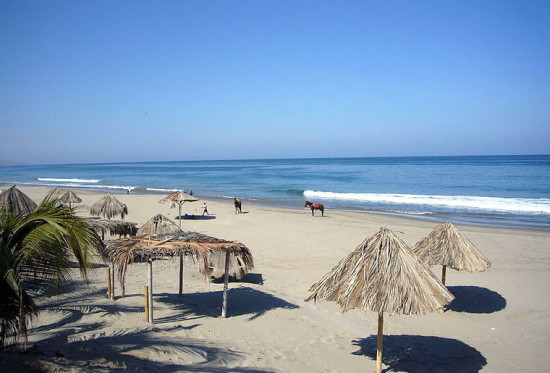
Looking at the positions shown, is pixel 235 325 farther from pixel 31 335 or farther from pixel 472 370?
pixel 472 370

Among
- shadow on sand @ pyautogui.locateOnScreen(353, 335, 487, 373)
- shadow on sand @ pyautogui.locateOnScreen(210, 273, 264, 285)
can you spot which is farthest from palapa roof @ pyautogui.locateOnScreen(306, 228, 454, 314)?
shadow on sand @ pyautogui.locateOnScreen(210, 273, 264, 285)

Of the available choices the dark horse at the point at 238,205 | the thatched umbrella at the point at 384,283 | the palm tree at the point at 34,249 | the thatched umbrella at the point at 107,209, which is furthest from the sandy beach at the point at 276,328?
the dark horse at the point at 238,205

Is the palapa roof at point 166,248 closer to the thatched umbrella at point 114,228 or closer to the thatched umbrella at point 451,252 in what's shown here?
the thatched umbrella at point 451,252

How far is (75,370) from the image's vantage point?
177 inches

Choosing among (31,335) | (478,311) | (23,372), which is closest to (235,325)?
(31,335)

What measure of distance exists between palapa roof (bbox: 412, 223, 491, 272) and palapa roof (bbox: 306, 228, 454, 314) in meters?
3.32

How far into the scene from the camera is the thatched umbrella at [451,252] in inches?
352

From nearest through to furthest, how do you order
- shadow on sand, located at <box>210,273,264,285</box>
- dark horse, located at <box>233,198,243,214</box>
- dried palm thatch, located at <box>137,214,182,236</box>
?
1. shadow on sand, located at <box>210,273,264,285</box>
2. dried palm thatch, located at <box>137,214,182,236</box>
3. dark horse, located at <box>233,198,243,214</box>

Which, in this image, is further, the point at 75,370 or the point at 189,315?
the point at 189,315

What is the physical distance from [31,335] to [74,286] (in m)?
3.50

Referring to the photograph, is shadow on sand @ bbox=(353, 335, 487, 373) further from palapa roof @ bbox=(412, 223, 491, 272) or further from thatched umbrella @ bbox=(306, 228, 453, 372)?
palapa roof @ bbox=(412, 223, 491, 272)

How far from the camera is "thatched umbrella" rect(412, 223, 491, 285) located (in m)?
8.95

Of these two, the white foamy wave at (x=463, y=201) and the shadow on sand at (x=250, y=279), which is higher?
the white foamy wave at (x=463, y=201)

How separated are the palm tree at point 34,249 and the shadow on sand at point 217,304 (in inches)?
145
